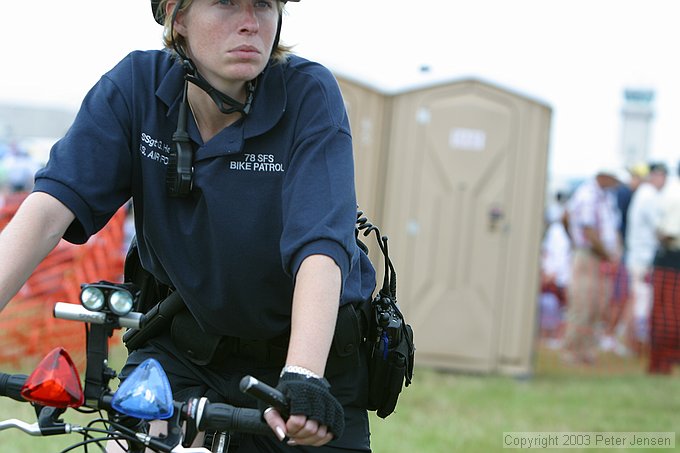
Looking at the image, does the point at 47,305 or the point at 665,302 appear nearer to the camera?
the point at 47,305

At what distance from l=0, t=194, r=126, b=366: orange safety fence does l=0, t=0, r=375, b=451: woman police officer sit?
20.8 feet

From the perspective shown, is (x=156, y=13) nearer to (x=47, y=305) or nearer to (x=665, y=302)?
(x=47, y=305)

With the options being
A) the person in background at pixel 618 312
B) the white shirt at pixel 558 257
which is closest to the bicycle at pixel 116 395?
the person in background at pixel 618 312

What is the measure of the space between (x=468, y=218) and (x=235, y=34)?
8.38m

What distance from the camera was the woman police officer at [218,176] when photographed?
2.64 metres

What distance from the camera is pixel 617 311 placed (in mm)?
13727

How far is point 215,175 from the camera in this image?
279 centimetres

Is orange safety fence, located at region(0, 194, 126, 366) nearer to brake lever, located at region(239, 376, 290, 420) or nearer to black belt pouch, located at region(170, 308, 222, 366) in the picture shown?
black belt pouch, located at region(170, 308, 222, 366)

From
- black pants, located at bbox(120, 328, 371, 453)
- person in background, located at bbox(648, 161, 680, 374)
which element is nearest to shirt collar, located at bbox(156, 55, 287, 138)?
black pants, located at bbox(120, 328, 371, 453)

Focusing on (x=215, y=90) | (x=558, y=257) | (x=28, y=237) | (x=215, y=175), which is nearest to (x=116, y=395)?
(x=28, y=237)

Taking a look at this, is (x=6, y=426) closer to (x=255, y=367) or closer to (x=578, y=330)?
(x=255, y=367)

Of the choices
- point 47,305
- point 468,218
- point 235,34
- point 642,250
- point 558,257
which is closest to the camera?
point 235,34

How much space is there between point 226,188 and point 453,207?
27.1 feet

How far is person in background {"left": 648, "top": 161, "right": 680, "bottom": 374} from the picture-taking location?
1173cm
